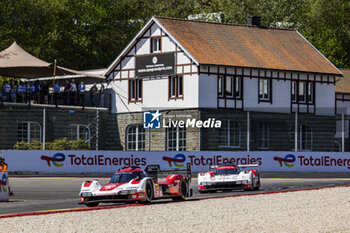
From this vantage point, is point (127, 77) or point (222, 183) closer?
point (222, 183)

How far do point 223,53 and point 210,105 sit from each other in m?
3.91

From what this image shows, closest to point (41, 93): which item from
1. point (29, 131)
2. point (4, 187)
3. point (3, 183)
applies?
point (29, 131)

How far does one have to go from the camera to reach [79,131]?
160 feet

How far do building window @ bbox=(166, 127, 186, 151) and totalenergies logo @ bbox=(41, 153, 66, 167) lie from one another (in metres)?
10.9

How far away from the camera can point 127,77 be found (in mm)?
55062

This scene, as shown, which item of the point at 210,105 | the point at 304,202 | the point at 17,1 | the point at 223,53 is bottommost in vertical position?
the point at 304,202

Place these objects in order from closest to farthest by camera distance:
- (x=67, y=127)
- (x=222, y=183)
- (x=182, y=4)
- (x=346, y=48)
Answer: (x=222, y=183) < (x=67, y=127) < (x=346, y=48) < (x=182, y=4)

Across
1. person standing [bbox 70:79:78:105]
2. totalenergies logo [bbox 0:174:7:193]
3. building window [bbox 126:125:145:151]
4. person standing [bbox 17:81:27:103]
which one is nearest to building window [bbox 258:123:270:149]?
building window [bbox 126:125:145:151]

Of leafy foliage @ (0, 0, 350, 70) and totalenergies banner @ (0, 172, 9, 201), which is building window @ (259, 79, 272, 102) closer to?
leafy foliage @ (0, 0, 350, 70)

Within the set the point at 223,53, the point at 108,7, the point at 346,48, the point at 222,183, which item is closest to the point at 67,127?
the point at 223,53

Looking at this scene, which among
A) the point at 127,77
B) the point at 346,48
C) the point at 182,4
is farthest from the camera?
the point at 182,4

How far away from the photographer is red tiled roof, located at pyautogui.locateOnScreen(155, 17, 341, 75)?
172ft

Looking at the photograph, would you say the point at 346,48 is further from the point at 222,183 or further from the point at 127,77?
the point at 222,183

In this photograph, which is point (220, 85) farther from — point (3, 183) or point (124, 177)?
point (124, 177)
